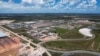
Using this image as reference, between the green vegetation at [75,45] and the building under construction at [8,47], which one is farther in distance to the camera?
the green vegetation at [75,45]

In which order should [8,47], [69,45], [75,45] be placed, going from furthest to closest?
[75,45]
[69,45]
[8,47]

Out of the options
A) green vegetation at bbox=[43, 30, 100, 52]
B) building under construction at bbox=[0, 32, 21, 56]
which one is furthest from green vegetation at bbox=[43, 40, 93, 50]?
building under construction at bbox=[0, 32, 21, 56]

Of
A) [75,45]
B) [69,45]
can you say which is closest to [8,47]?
[69,45]

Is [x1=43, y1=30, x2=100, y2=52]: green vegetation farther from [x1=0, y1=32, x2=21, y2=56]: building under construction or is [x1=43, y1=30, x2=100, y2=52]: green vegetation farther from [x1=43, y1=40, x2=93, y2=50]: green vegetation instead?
[x1=0, y1=32, x2=21, y2=56]: building under construction

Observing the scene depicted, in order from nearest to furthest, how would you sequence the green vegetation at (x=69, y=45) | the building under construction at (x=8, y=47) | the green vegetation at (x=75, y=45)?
the building under construction at (x=8, y=47), the green vegetation at (x=75, y=45), the green vegetation at (x=69, y=45)

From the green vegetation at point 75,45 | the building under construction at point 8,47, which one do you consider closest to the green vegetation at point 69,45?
the green vegetation at point 75,45

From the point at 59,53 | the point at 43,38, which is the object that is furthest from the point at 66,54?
the point at 43,38

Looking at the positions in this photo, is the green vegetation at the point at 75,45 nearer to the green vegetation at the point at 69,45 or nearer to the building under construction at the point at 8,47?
the green vegetation at the point at 69,45

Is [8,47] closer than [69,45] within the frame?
Yes

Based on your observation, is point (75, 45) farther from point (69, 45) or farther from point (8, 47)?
point (8, 47)

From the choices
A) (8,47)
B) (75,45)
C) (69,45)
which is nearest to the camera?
(8,47)

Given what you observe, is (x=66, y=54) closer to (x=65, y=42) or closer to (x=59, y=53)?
(x=59, y=53)
